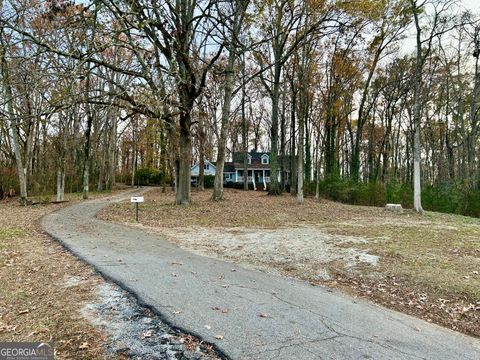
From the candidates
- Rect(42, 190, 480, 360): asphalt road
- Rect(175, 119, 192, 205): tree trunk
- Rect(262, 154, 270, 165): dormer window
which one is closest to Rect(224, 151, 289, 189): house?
Rect(262, 154, 270, 165): dormer window

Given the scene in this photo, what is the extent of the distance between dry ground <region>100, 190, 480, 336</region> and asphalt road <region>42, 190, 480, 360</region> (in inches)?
22.1

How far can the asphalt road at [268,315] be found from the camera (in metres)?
3.21

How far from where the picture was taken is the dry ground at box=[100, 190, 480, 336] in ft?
15.7

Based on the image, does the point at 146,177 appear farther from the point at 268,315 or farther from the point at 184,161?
the point at 268,315

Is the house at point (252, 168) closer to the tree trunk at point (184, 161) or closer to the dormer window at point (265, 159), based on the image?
the dormer window at point (265, 159)

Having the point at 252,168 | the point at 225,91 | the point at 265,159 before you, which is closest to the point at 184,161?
the point at 225,91

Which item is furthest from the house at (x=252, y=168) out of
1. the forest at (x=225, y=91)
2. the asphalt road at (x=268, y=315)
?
the asphalt road at (x=268, y=315)

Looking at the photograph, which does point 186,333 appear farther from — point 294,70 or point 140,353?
point 294,70

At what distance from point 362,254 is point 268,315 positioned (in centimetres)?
361

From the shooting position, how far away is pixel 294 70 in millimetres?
23781

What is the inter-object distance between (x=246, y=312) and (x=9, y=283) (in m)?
3.46

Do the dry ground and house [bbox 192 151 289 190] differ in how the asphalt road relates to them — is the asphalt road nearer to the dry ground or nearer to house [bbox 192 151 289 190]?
the dry ground

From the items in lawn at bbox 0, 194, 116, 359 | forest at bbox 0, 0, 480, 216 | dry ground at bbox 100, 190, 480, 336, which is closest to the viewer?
lawn at bbox 0, 194, 116, 359

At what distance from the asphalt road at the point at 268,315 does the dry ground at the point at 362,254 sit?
56 centimetres
